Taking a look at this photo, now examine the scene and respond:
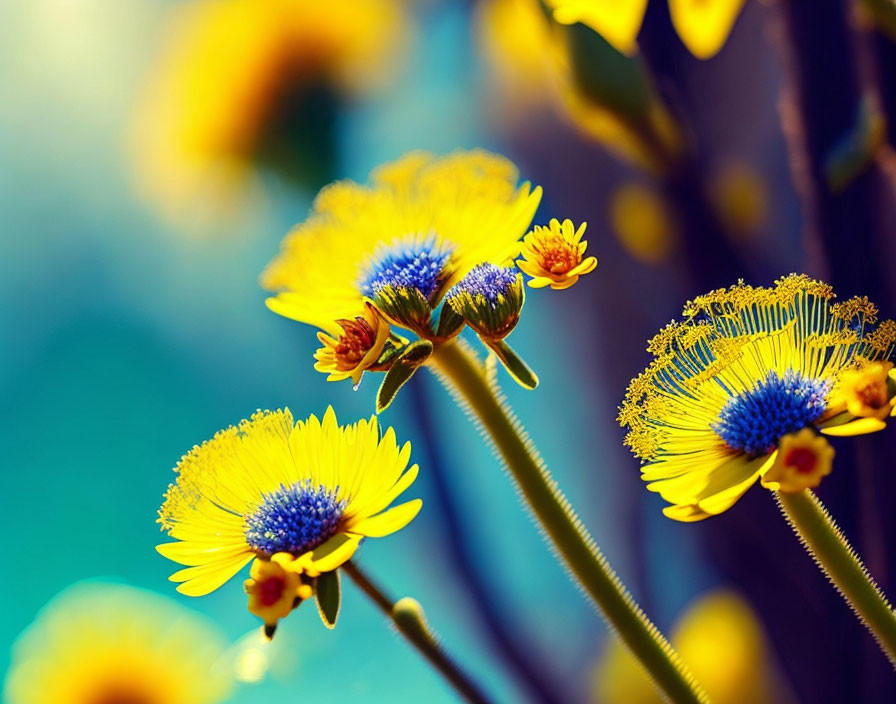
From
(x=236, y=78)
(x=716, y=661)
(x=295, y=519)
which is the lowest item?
(x=716, y=661)

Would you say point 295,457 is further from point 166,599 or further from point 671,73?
point 671,73

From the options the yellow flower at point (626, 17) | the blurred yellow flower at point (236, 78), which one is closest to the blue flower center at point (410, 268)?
the yellow flower at point (626, 17)

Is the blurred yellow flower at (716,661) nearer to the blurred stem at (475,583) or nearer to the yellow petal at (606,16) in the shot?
the blurred stem at (475,583)

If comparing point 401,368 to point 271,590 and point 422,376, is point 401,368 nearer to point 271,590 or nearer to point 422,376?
point 271,590

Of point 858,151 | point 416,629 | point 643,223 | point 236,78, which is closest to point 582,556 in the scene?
point 416,629

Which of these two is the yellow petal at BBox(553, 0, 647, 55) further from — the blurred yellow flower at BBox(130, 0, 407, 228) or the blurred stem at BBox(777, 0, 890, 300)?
the blurred yellow flower at BBox(130, 0, 407, 228)

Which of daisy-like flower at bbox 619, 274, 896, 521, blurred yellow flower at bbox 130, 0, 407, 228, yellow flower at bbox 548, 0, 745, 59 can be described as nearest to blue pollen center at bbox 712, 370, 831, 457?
daisy-like flower at bbox 619, 274, 896, 521
